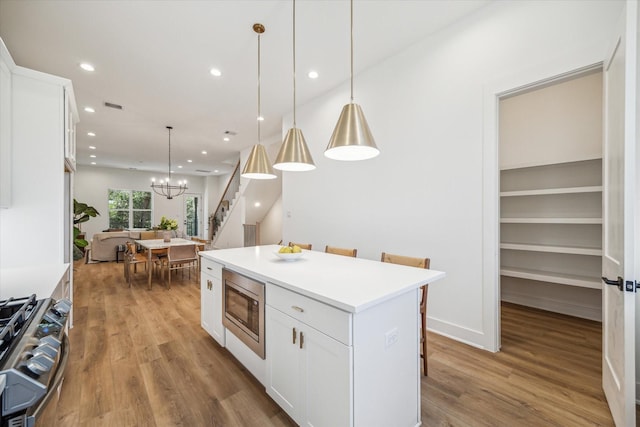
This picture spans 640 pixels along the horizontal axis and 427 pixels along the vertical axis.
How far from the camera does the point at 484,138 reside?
94.3 inches

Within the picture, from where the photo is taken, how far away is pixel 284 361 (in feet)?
5.18

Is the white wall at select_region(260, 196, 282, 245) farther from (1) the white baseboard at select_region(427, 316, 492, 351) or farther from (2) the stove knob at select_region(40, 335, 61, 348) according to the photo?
(2) the stove knob at select_region(40, 335, 61, 348)

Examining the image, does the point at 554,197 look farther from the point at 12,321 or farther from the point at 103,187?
the point at 103,187

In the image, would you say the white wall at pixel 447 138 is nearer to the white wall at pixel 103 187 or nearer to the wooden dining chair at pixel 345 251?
the wooden dining chair at pixel 345 251

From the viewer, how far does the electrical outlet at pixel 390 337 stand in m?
1.36

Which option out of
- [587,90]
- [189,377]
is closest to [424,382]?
[189,377]

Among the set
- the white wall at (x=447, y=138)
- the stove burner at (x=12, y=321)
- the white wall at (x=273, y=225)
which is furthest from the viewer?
the white wall at (x=273, y=225)

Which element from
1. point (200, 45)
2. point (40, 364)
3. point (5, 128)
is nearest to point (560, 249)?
point (40, 364)

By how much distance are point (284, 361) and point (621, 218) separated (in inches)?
80.5

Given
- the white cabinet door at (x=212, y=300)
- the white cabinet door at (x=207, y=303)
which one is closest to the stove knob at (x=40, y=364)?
the white cabinet door at (x=212, y=300)

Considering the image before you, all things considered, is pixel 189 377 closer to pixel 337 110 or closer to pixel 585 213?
pixel 337 110

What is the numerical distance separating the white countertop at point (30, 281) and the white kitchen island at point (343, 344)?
1.16m

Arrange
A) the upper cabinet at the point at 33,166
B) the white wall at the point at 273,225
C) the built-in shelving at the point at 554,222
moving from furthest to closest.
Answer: the white wall at the point at 273,225 < the built-in shelving at the point at 554,222 < the upper cabinet at the point at 33,166

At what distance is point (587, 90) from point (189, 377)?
4954 millimetres
